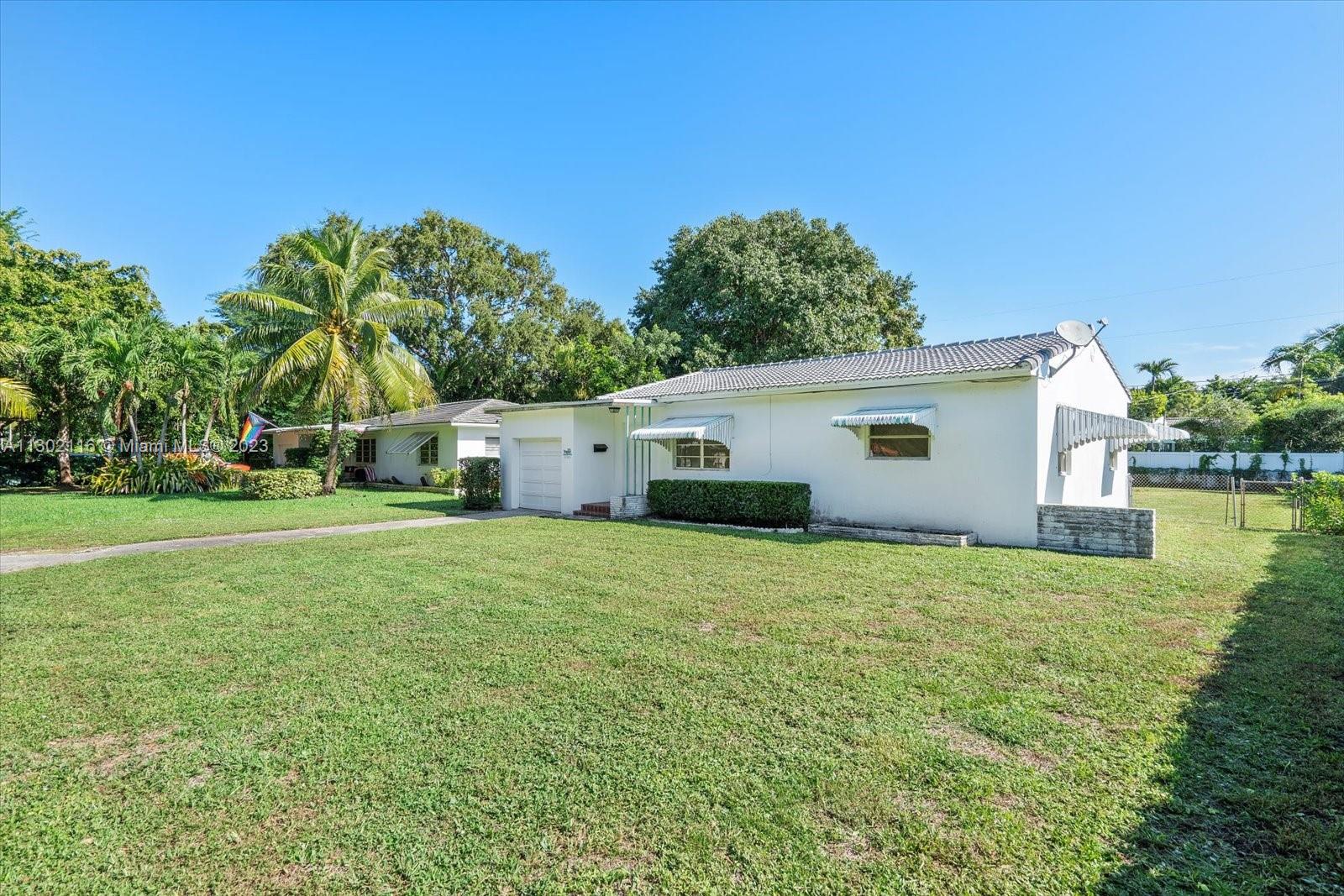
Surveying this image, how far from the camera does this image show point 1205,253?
22.6m

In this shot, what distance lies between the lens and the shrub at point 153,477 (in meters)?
23.0

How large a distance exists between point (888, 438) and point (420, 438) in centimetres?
2236

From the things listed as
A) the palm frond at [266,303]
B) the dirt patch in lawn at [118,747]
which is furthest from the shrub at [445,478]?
the dirt patch in lawn at [118,747]

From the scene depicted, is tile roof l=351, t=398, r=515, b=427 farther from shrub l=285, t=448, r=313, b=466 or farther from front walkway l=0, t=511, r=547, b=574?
front walkway l=0, t=511, r=547, b=574

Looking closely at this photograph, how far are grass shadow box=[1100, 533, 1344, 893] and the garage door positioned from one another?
15.5m

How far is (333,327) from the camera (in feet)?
73.1

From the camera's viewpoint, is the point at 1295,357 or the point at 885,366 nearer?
the point at 885,366

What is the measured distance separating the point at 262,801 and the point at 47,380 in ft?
106

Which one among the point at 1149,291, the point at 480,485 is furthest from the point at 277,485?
the point at 1149,291

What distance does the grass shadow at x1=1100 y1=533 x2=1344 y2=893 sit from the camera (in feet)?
8.89

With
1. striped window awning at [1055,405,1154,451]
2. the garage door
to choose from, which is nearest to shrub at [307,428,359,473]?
the garage door

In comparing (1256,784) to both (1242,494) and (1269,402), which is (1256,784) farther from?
Answer: (1269,402)

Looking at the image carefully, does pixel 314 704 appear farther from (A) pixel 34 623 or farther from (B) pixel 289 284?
(B) pixel 289 284

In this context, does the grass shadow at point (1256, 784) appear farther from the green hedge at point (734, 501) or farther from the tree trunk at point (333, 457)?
the tree trunk at point (333, 457)
